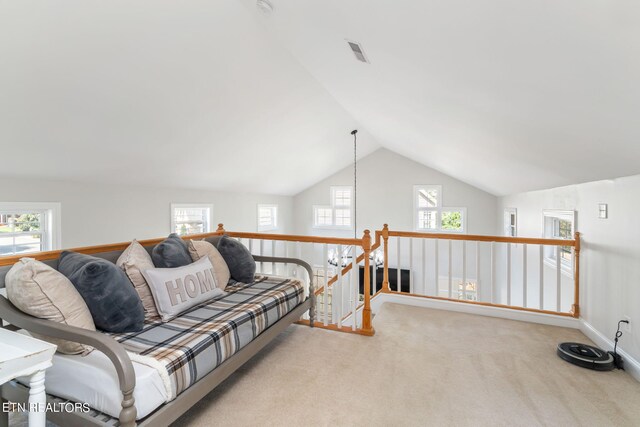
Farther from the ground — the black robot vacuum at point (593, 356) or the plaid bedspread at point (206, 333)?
the plaid bedspread at point (206, 333)

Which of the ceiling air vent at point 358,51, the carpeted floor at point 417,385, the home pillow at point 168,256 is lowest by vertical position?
the carpeted floor at point 417,385

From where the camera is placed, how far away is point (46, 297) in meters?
1.55

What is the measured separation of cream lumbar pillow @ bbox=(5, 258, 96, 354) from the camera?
1.53 metres

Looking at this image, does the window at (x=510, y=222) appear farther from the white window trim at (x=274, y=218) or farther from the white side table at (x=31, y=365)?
the white side table at (x=31, y=365)

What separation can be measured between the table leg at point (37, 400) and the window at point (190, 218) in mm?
4912

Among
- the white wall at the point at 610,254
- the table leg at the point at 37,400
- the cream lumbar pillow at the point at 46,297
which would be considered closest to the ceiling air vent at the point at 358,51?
the white wall at the point at 610,254

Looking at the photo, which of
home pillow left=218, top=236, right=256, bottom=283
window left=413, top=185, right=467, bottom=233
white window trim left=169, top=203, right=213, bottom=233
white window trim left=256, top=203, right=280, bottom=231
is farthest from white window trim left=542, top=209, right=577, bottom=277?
white window trim left=256, top=203, right=280, bottom=231

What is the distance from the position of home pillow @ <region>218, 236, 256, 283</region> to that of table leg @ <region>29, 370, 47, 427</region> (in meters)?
1.87

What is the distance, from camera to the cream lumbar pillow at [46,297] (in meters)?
1.53

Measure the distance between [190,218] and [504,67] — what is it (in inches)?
232

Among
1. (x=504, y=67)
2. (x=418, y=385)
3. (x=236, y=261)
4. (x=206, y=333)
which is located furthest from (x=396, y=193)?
(x=206, y=333)

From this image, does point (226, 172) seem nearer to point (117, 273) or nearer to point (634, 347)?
point (117, 273)

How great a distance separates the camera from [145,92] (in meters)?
3.24

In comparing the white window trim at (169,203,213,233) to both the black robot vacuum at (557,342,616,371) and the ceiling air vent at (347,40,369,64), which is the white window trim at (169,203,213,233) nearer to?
the ceiling air vent at (347,40,369,64)
